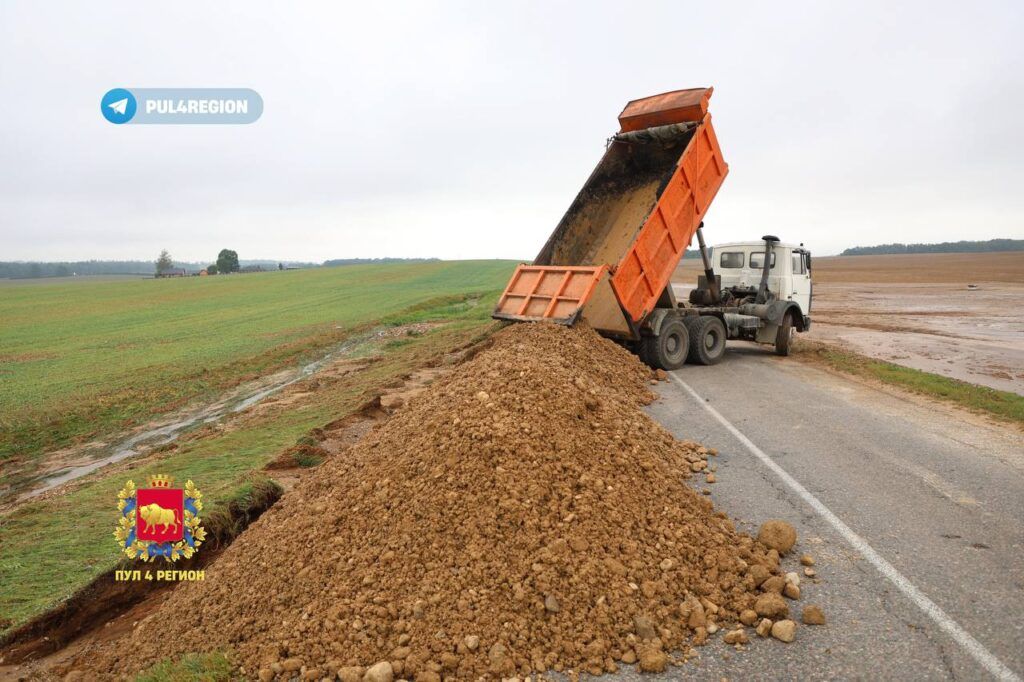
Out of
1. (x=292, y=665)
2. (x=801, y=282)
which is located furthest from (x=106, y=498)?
(x=801, y=282)

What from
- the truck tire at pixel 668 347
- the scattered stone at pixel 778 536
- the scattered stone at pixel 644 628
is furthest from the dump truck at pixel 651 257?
the scattered stone at pixel 644 628

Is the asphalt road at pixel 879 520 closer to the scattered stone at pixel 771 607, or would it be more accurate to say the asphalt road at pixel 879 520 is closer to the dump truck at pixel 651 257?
the scattered stone at pixel 771 607

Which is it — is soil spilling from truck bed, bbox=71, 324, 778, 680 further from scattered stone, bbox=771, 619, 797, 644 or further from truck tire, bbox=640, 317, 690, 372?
truck tire, bbox=640, 317, 690, 372

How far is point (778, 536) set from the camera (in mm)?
5246

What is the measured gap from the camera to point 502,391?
665 cm

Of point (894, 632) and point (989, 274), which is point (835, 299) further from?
point (894, 632)

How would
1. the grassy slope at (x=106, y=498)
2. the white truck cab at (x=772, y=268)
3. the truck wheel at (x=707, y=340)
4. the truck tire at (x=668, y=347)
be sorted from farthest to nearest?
the white truck cab at (x=772, y=268) < the truck wheel at (x=707, y=340) < the truck tire at (x=668, y=347) < the grassy slope at (x=106, y=498)

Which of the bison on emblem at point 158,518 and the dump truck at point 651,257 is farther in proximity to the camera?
the dump truck at point 651,257

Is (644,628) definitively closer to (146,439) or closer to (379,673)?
(379,673)

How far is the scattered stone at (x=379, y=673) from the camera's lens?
374 cm

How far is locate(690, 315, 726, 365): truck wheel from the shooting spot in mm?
13781

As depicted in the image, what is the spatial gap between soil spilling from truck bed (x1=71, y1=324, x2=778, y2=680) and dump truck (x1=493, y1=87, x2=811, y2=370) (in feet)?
19.7

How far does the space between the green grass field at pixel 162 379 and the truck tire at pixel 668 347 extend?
5.06 m

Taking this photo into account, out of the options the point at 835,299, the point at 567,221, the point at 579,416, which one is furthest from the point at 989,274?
the point at 579,416
